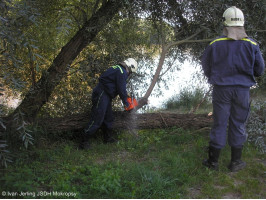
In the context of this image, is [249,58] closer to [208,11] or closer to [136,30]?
[208,11]

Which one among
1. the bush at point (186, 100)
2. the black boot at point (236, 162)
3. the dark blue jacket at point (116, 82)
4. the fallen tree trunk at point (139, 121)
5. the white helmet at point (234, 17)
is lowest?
the black boot at point (236, 162)

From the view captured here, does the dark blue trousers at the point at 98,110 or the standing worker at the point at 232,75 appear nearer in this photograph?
the standing worker at the point at 232,75

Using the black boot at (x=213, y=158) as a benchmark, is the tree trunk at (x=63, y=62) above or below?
above

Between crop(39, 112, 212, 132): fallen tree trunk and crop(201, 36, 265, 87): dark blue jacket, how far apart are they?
2123mm

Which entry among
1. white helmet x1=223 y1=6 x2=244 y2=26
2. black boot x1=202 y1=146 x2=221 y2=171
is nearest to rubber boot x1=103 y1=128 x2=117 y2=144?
black boot x1=202 y1=146 x2=221 y2=171

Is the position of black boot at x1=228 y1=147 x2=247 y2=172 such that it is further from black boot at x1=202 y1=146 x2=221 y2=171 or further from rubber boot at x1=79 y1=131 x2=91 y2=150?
rubber boot at x1=79 y1=131 x2=91 y2=150

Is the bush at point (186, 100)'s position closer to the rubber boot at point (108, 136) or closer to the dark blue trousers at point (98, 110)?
the rubber boot at point (108, 136)

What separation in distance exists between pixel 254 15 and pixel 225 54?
2313mm

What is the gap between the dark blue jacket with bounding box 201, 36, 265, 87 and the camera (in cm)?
413

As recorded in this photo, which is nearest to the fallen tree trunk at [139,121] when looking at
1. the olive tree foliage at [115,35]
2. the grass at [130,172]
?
the grass at [130,172]

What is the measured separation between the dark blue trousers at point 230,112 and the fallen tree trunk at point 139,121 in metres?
1.84

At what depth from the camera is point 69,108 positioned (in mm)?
6160

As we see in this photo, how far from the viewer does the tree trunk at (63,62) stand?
5.64 meters

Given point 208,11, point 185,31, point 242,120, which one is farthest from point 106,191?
point 185,31
